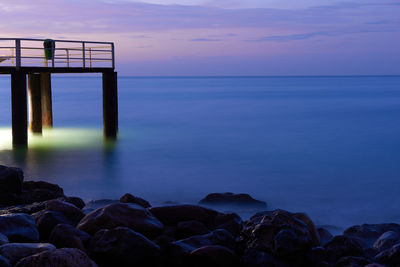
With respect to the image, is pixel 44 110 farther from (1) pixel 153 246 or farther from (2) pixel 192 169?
(1) pixel 153 246

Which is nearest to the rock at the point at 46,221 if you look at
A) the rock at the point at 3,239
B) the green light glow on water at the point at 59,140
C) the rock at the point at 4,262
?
the rock at the point at 3,239

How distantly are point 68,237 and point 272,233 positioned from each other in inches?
86.7

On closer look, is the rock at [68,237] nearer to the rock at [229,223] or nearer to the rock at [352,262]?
the rock at [229,223]

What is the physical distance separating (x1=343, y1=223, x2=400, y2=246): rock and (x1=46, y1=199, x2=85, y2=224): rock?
12.9ft

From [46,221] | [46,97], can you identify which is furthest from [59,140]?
[46,221]

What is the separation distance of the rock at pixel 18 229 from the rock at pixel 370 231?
4588 millimetres

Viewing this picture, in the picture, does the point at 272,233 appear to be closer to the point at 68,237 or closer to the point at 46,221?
the point at 68,237

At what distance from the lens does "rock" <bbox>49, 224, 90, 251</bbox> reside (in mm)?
5664

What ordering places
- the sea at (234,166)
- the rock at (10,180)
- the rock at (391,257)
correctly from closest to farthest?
the rock at (391,257)
the rock at (10,180)
the sea at (234,166)

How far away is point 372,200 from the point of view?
11.3 meters

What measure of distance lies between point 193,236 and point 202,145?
1315 cm

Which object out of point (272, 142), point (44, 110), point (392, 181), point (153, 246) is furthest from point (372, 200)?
point (44, 110)

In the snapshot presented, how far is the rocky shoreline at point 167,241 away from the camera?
17.6 ft

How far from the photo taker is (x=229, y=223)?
712 cm
